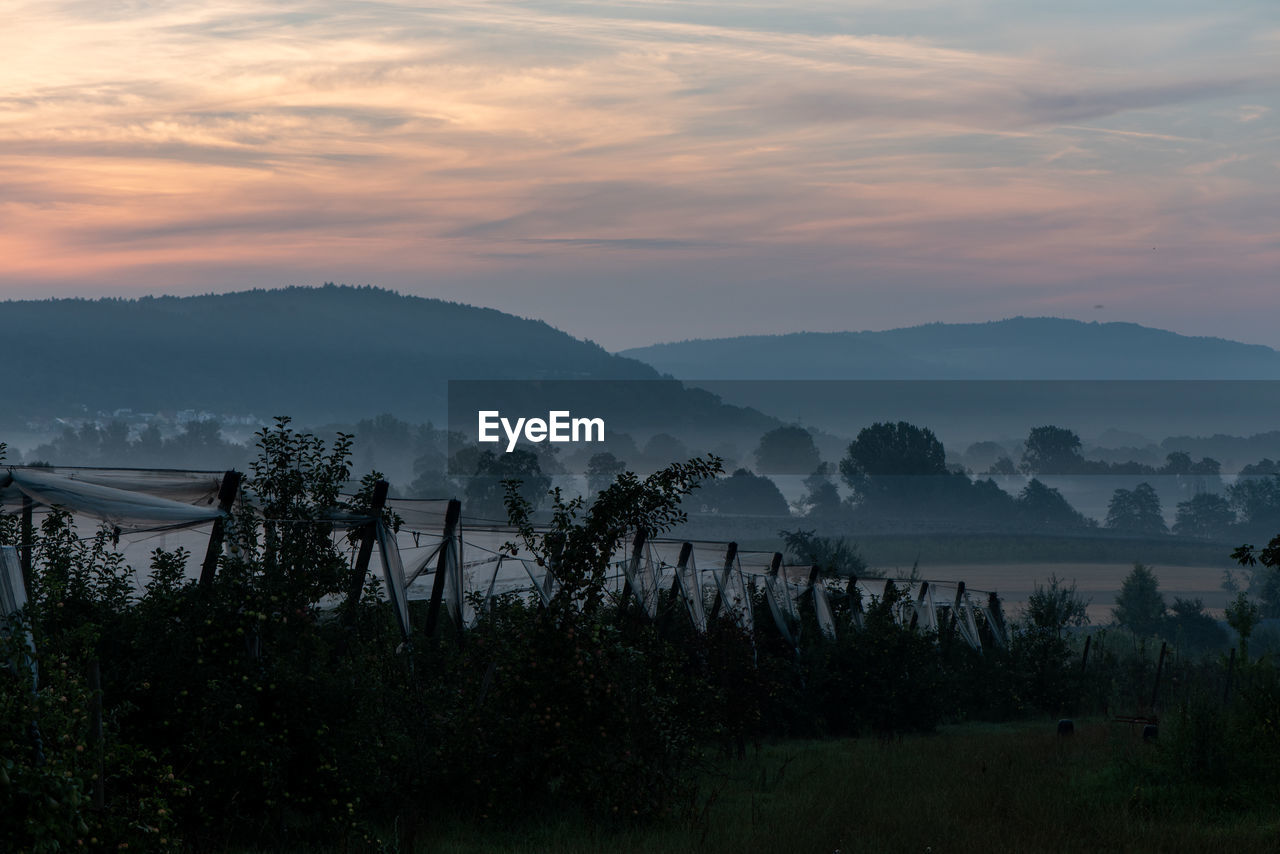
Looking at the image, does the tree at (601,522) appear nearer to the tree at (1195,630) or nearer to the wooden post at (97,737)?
the wooden post at (97,737)

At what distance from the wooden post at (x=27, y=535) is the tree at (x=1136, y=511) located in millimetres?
186233

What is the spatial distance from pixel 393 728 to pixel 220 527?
266 cm

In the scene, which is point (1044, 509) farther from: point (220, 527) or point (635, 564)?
point (220, 527)

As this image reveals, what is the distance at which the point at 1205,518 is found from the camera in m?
181

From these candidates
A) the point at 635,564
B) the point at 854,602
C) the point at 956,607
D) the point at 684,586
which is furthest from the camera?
the point at 956,607

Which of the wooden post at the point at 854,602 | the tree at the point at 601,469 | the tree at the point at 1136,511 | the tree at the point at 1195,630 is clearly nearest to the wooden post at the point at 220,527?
the wooden post at the point at 854,602

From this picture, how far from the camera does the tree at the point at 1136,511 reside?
184m

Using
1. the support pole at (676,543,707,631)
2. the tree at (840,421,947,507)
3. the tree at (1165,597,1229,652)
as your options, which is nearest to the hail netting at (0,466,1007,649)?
the support pole at (676,543,707,631)

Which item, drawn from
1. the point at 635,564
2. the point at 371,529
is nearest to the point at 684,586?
the point at 635,564

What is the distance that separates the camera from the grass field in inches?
460

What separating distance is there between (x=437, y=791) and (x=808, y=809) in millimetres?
4102

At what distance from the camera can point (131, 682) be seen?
1012 centimetres

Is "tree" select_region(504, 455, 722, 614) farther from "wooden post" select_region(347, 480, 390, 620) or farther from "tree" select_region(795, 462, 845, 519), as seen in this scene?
"tree" select_region(795, 462, 845, 519)

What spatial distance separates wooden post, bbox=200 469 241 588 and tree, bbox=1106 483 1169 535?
18592 centimetres
